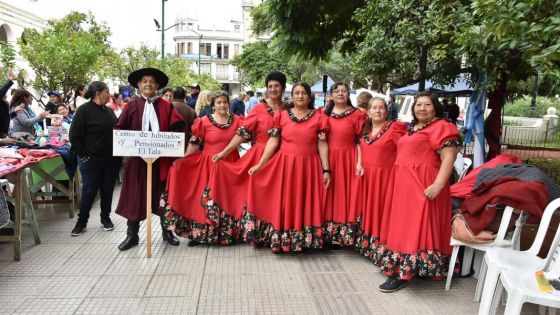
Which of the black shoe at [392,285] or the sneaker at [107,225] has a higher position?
the black shoe at [392,285]

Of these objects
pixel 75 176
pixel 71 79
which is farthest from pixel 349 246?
pixel 71 79

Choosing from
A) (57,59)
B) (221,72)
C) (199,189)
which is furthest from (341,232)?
(221,72)

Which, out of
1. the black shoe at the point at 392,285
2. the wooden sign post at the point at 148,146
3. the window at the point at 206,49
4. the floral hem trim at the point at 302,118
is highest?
the window at the point at 206,49

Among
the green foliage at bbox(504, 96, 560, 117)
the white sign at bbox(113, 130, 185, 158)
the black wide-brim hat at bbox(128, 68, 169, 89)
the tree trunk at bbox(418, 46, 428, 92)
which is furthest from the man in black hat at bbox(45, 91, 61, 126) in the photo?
the green foliage at bbox(504, 96, 560, 117)

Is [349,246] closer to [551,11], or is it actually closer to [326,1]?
[551,11]

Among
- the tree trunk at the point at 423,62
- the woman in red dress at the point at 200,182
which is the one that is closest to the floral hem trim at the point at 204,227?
the woman in red dress at the point at 200,182

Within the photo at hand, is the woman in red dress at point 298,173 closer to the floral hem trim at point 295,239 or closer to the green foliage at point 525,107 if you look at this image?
the floral hem trim at point 295,239

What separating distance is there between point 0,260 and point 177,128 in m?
2.19

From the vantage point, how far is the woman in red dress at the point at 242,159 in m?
4.93

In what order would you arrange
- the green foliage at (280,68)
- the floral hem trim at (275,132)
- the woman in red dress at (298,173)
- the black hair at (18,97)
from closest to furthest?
the woman in red dress at (298,173)
the floral hem trim at (275,132)
the black hair at (18,97)
the green foliage at (280,68)

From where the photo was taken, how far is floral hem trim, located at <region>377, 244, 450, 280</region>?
3.87m

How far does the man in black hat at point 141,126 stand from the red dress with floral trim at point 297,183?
111cm

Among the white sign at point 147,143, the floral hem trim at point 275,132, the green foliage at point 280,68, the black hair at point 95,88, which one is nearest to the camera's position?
the white sign at point 147,143

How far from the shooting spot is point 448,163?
3738 millimetres
